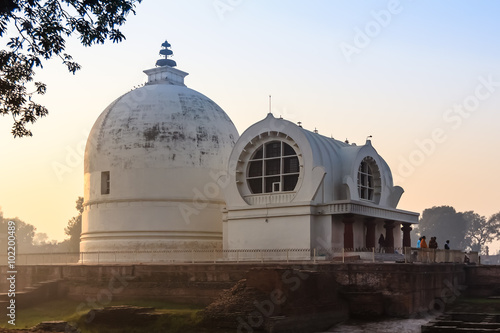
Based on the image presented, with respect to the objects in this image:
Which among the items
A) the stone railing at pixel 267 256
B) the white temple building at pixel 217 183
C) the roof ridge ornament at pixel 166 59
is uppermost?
the roof ridge ornament at pixel 166 59

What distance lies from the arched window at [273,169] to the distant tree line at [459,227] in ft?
239

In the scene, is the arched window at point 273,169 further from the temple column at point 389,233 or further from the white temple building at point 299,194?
the temple column at point 389,233

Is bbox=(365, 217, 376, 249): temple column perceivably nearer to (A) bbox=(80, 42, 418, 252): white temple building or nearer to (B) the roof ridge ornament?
(A) bbox=(80, 42, 418, 252): white temple building

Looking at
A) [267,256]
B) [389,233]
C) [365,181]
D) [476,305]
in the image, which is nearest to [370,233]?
[389,233]

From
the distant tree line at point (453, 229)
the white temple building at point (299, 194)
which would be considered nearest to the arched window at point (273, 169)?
the white temple building at point (299, 194)

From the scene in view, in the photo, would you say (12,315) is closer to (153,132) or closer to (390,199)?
(153,132)

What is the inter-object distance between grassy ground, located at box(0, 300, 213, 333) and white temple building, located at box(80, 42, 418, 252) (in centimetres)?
855

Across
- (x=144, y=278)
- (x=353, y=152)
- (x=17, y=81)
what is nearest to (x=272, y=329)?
(x=144, y=278)

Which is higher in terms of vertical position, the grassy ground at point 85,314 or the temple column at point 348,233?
the temple column at point 348,233

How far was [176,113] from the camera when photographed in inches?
1473

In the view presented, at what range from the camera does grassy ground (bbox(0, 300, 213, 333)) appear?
2131cm

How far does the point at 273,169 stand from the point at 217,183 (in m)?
3.68

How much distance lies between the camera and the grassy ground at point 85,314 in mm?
21312

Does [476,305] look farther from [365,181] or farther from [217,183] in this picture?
[217,183]
